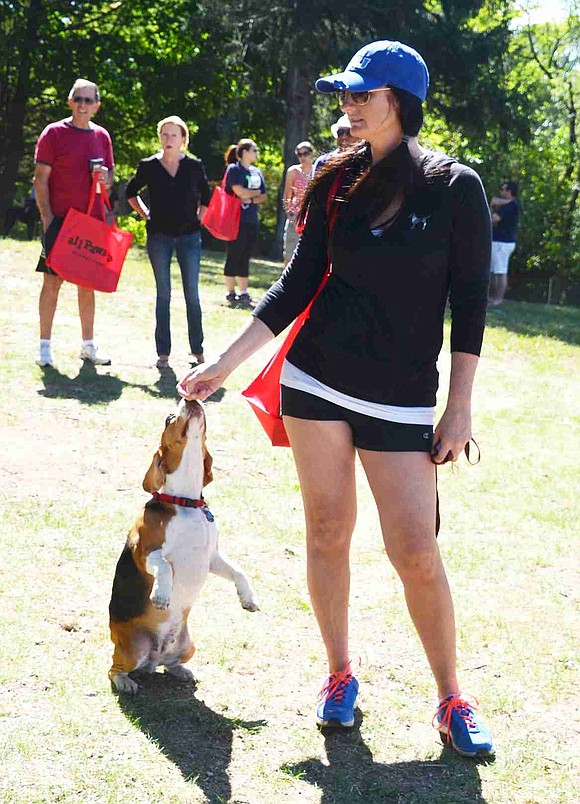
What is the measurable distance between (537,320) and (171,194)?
905 cm

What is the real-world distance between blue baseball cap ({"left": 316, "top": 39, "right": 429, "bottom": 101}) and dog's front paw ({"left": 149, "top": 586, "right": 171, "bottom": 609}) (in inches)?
67.0

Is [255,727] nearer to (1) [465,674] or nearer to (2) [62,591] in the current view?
(1) [465,674]

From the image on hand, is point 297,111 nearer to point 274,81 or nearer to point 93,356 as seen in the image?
point 274,81

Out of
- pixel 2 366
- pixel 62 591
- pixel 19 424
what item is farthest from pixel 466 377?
pixel 2 366

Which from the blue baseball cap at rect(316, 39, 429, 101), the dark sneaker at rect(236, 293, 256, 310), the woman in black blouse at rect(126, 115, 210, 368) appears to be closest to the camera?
the blue baseball cap at rect(316, 39, 429, 101)

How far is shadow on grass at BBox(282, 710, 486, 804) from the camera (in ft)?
10.2

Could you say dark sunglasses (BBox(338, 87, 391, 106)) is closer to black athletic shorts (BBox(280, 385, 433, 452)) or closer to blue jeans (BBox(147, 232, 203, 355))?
black athletic shorts (BBox(280, 385, 433, 452))

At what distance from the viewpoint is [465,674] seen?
4004 millimetres

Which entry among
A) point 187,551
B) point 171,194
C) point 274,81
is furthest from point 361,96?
point 274,81

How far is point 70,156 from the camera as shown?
7.94m

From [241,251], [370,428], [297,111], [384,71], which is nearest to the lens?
[384,71]

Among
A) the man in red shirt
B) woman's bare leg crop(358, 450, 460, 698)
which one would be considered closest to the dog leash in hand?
woman's bare leg crop(358, 450, 460, 698)

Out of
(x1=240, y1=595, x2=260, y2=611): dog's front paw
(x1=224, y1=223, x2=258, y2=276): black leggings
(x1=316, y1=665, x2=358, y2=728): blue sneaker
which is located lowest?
(x1=316, y1=665, x2=358, y2=728): blue sneaker

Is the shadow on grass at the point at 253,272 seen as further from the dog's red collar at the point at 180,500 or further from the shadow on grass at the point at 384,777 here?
the shadow on grass at the point at 384,777
